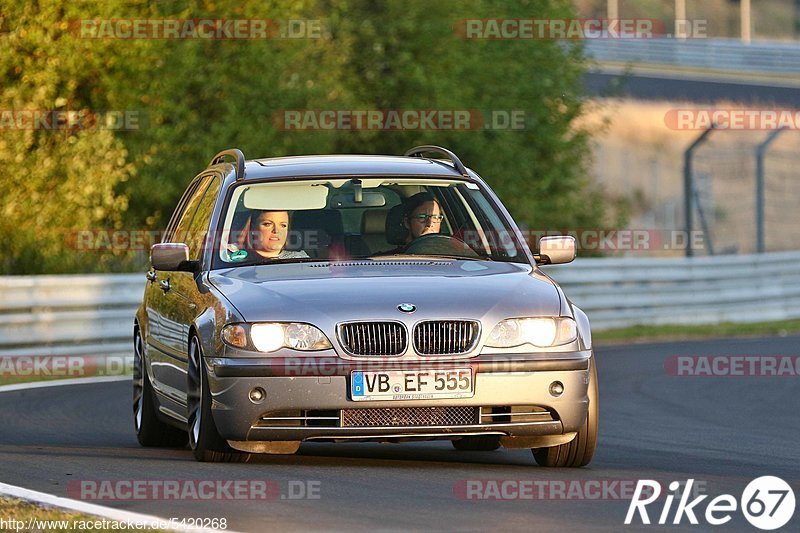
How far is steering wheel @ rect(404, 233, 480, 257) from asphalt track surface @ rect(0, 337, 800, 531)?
43.0 inches

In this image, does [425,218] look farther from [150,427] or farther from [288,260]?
[150,427]

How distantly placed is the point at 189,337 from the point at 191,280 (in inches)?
18.2

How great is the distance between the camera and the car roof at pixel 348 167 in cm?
1037

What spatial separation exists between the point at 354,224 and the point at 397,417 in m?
1.51

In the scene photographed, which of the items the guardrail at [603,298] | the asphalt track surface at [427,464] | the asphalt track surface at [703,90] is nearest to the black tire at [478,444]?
the asphalt track surface at [427,464]

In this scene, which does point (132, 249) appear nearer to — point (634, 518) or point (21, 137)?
point (21, 137)

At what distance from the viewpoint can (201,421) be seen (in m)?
9.28

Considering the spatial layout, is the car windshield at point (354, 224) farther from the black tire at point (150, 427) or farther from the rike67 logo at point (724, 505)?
the rike67 logo at point (724, 505)

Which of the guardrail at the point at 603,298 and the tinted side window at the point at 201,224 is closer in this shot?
the tinted side window at the point at 201,224

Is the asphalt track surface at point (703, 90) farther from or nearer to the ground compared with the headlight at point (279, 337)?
nearer to the ground

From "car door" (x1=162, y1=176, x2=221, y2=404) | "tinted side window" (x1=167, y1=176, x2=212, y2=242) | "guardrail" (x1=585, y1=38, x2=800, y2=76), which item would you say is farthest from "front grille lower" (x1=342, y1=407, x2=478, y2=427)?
"guardrail" (x1=585, y1=38, x2=800, y2=76)

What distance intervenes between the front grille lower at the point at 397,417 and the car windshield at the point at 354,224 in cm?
120

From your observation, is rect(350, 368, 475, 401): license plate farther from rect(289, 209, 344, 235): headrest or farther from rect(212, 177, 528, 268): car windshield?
rect(289, 209, 344, 235): headrest

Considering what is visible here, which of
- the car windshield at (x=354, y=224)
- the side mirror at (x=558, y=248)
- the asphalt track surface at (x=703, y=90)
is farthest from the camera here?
the asphalt track surface at (x=703, y=90)
